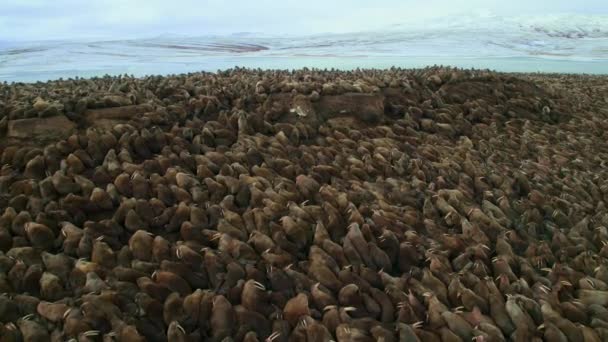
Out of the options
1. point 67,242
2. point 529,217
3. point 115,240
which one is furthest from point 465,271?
point 67,242

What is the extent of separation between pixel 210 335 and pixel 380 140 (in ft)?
13.6

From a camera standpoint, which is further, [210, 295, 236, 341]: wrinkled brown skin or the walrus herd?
the walrus herd

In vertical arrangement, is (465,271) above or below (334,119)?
below

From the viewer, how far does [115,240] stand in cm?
430

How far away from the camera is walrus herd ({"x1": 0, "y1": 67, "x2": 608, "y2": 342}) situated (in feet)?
11.5

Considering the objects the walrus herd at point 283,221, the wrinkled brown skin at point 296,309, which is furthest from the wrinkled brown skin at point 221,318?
the wrinkled brown skin at point 296,309

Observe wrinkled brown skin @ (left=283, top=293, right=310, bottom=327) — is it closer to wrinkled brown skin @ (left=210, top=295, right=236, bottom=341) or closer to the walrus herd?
the walrus herd

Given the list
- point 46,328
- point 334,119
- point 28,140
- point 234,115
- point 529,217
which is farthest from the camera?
point 334,119

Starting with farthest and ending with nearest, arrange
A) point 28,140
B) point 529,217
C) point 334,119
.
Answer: point 334,119 → point 28,140 → point 529,217

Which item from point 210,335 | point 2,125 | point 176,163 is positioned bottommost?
point 210,335

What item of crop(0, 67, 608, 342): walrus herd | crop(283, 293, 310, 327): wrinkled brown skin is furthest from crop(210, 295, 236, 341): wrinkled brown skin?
crop(283, 293, 310, 327): wrinkled brown skin

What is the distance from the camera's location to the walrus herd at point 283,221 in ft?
11.5

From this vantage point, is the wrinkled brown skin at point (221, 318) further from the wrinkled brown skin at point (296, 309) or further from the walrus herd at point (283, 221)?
the wrinkled brown skin at point (296, 309)

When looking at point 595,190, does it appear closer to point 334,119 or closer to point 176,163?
point 334,119
